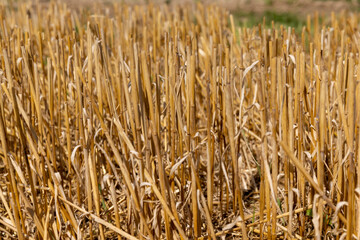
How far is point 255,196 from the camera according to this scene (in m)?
1.54

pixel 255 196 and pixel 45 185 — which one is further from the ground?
pixel 45 185

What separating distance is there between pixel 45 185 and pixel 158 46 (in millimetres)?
1342

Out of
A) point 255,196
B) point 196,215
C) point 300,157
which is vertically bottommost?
point 255,196

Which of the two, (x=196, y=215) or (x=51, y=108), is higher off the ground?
(x=51, y=108)

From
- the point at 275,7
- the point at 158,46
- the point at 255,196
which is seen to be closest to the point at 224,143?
the point at 255,196

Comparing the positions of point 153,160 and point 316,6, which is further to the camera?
point 316,6

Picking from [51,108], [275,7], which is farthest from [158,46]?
[275,7]

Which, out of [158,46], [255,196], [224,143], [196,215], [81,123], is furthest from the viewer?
[158,46]

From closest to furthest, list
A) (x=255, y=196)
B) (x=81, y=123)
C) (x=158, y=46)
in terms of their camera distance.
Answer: (x=81, y=123) < (x=255, y=196) < (x=158, y=46)

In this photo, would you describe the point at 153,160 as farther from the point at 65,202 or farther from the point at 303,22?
the point at 303,22

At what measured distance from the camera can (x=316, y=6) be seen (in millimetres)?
5035

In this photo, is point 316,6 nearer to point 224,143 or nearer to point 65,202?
point 224,143

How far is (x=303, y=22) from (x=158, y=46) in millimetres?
2057

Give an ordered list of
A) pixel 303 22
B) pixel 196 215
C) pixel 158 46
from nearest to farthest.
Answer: pixel 196 215
pixel 158 46
pixel 303 22
